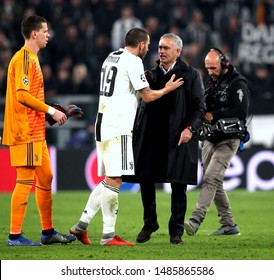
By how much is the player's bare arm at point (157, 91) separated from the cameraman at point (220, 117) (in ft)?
4.71

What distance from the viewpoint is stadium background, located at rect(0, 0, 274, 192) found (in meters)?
20.4

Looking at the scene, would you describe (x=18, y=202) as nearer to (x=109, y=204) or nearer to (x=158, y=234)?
(x=109, y=204)

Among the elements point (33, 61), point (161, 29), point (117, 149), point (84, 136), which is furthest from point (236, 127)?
point (161, 29)

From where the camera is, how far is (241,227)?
12.8m

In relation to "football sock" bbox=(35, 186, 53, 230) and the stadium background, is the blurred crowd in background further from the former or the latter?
"football sock" bbox=(35, 186, 53, 230)

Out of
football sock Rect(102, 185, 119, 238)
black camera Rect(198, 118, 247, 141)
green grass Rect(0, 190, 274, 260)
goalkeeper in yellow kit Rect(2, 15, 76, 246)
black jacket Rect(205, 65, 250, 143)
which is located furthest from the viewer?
black jacket Rect(205, 65, 250, 143)

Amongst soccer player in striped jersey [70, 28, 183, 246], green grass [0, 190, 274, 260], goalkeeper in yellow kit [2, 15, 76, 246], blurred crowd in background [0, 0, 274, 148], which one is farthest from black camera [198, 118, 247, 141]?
blurred crowd in background [0, 0, 274, 148]

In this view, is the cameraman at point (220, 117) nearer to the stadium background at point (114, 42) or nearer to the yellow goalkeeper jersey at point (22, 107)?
the yellow goalkeeper jersey at point (22, 107)

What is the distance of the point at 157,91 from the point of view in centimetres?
1009

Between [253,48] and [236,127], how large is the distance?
1066 centimetres

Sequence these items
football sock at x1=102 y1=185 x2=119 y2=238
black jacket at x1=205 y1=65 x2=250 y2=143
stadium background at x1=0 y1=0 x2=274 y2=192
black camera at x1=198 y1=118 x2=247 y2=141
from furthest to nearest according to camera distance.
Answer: stadium background at x1=0 y1=0 x2=274 y2=192 < black jacket at x1=205 y1=65 x2=250 y2=143 < black camera at x1=198 y1=118 x2=247 y2=141 < football sock at x1=102 y1=185 x2=119 y2=238

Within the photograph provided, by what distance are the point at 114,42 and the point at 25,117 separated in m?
11.6

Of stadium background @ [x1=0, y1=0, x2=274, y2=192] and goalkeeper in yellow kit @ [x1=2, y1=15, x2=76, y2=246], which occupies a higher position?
stadium background @ [x1=0, y1=0, x2=274, y2=192]

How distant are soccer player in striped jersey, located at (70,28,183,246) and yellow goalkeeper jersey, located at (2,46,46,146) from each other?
2.28 ft
